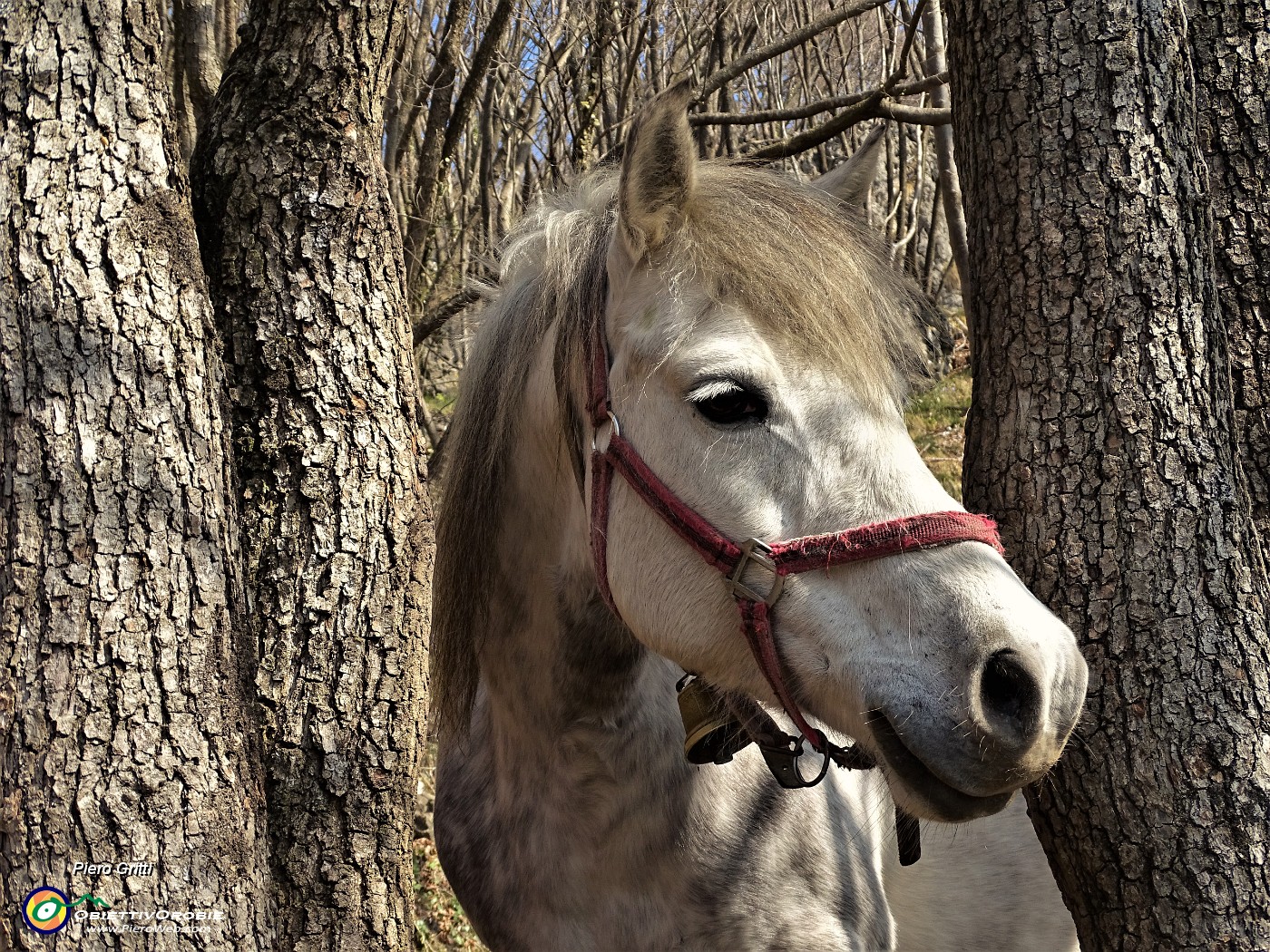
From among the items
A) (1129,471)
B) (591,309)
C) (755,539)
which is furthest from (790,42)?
(755,539)

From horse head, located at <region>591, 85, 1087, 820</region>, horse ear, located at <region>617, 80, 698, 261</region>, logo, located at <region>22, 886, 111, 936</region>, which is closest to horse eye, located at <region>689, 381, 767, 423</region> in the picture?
horse head, located at <region>591, 85, 1087, 820</region>

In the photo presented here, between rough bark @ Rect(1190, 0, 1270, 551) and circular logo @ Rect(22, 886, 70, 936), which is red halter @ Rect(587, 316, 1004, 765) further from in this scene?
circular logo @ Rect(22, 886, 70, 936)

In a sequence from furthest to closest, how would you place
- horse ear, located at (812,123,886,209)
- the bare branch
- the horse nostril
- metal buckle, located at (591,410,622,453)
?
the bare branch < horse ear, located at (812,123,886,209) < metal buckle, located at (591,410,622,453) < the horse nostril

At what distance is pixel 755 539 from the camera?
177cm

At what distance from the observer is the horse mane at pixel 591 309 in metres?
1.85

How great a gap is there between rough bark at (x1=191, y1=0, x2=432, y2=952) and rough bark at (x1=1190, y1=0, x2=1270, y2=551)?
184 cm

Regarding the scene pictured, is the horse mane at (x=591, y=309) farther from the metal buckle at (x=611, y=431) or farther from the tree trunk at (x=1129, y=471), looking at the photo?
the tree trunk at (x=1129, y=471)

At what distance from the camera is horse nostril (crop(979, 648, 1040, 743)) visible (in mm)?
1545

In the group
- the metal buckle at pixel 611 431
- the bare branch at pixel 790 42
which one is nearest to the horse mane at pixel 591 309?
the metal buckle at pixel 611 431

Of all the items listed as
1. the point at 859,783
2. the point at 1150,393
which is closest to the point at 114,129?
the point at 1150,393

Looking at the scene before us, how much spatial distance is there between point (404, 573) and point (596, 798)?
656mm

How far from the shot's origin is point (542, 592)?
2270mm

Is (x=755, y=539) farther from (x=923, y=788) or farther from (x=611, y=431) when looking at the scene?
(x=923, y=788)

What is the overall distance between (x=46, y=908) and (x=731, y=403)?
142 cm
